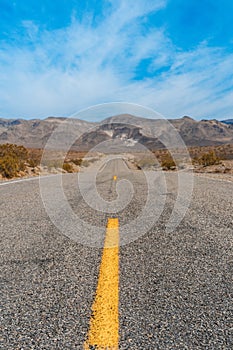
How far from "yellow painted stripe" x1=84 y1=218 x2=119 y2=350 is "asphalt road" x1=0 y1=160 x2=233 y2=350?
4cm

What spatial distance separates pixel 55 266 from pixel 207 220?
218 centimetres

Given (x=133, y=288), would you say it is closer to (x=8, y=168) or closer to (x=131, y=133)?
(x=8, y=168)

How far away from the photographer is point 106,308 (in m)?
1.57

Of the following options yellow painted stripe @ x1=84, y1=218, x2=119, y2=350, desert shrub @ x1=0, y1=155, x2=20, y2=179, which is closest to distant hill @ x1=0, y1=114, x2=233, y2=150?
desert shrub @ x1=0, y1=155, x2=20, y2=179

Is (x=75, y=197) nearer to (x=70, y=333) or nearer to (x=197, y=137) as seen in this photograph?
(x=70, y=333)

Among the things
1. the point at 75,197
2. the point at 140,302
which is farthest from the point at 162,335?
the point at 75,197

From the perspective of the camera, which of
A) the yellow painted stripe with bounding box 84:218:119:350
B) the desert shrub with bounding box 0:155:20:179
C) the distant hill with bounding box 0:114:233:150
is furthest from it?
the distant hill with bounding box 0:114:233:150

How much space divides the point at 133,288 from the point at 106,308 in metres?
0.30

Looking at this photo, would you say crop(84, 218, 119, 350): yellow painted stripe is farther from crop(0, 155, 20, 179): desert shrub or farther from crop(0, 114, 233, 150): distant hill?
crop(0, 114, 233, 150): distant hill

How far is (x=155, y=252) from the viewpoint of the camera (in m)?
2.50

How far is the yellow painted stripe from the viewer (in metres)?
1.29

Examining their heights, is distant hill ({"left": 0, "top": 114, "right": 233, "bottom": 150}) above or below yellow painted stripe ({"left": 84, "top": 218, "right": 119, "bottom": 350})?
above

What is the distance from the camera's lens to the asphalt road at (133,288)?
135 centimetres

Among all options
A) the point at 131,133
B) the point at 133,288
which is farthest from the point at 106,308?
the point at 131,133
